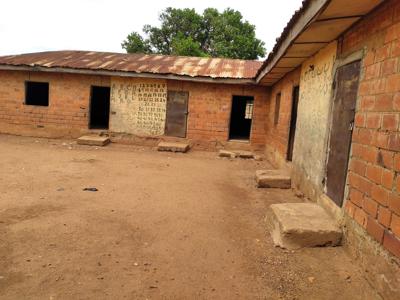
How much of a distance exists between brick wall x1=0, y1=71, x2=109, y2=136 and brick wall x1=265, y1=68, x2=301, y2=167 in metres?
5.93

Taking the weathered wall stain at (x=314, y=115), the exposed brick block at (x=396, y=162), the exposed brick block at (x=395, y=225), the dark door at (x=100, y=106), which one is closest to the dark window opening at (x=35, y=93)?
the dark door at (x=100, y=106)

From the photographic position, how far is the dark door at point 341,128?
147 inches

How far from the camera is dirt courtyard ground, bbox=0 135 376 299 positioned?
8.66 feet

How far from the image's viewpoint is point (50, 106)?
1164 cm

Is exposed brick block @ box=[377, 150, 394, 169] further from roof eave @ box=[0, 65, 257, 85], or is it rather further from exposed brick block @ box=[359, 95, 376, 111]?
roof eave @ box=[0, 65, 257, 85]

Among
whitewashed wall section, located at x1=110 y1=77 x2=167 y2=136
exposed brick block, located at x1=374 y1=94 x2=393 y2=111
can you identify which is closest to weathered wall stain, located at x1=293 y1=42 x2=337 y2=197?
exposed brick block, located at x1=374 y1=94 x2=393 y2=111

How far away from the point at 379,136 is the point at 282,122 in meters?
5.47

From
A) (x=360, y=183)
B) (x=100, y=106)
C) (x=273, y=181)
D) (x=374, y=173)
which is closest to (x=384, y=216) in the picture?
(x=374, y=173)

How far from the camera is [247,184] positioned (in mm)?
6723

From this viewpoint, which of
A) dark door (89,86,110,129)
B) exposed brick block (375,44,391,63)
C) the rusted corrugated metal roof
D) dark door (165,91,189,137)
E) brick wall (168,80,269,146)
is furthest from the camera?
dark door (89,86,110,129)

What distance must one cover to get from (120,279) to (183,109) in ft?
29.2

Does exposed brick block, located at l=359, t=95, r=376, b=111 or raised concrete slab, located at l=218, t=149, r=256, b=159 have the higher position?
exposed brick block, located at l=359, t=95, r=376, b=111

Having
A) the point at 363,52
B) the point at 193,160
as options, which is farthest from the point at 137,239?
the point at 193,160

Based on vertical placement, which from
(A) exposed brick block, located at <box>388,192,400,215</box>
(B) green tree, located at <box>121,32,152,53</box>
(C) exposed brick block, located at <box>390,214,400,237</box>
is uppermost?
(B) green tree, located at <box>121,32,152,53</box>
